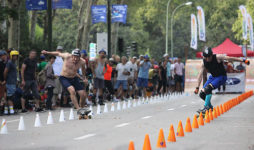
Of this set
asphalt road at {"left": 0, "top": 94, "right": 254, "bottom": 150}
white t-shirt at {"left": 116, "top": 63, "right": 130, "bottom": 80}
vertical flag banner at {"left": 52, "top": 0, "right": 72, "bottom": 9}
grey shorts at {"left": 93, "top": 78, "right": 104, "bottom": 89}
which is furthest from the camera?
vertical flag banner at {"left": 52, "top": 0, "right": 72, "bottom": 9}

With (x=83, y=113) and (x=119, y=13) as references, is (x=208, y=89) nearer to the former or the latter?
(x=83, y=113)

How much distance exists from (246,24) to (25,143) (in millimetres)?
36977

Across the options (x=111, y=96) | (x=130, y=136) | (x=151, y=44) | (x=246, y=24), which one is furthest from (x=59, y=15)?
(x=130, y=136)

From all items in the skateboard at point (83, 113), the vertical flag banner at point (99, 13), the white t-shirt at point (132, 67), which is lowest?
the skateboard at point (83, 113)

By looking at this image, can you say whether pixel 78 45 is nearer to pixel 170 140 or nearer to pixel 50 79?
pixel 50 79

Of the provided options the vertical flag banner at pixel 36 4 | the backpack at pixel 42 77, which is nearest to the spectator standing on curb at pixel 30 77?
the backpack at pixel 42 77

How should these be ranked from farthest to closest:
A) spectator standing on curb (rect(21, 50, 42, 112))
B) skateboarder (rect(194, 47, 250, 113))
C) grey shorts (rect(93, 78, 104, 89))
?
1. grey shorts (rect(93, 78, 104, 89))
2. spectator standing on curb (rect(21, 50, 42, 112))
3. skateboarder (rect(194, 47, 250, 113))

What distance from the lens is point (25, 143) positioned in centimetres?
950

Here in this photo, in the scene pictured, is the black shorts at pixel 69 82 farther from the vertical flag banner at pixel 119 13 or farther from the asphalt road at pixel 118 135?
the vertical flag banner at pixel 119 13

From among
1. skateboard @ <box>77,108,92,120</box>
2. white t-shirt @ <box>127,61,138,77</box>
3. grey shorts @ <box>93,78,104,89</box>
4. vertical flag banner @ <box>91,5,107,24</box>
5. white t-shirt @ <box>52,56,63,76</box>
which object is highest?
vertical flag banner @ <box>91,5,107,24</box>

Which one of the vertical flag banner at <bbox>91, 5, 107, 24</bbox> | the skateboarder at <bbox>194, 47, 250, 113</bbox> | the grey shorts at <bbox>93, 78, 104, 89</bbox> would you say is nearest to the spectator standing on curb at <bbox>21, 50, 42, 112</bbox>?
the grey shorts at <bbox>93, 78, 104, 89</bbox>

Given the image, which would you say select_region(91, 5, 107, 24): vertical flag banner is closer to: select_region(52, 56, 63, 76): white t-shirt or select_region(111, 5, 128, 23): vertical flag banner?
select_region(111, 5, 128, 23): vertical flag banner

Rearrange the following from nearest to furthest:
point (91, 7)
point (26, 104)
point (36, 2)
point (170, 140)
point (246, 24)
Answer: point (170, 140) < point (26, 104) < point (36, 2) < point (91, 7) < point (246, 24)

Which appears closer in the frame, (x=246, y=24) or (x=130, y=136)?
(x=130, y=136)
